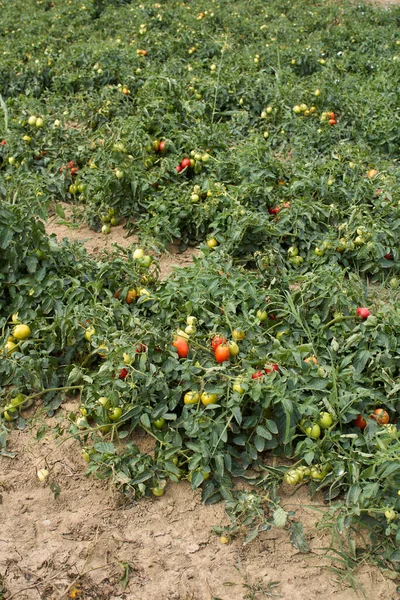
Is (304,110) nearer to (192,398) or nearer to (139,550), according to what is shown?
(192,398)

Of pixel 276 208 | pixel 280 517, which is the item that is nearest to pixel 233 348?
pixel 280 517

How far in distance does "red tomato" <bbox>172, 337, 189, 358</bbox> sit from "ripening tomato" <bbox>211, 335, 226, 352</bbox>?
4.7 inches

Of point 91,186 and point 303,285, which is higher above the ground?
point 303,285

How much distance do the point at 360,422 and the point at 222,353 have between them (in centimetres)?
66

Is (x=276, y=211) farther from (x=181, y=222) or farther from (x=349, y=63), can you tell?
(x=349, y=63)

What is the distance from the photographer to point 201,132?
4.72m

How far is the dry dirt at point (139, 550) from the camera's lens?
2.46 m

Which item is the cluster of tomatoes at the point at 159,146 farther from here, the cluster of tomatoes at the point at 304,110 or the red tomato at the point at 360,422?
the red tomato at the point at 360,422

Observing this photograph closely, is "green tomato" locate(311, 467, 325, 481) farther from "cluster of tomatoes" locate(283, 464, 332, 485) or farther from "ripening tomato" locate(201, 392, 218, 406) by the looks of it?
"ripening tomato" locate(201, 392, 218, 406)

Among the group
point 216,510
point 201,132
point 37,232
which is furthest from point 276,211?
point 216,510

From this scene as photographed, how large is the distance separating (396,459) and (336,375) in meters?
0.47

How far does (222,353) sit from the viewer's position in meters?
2.94

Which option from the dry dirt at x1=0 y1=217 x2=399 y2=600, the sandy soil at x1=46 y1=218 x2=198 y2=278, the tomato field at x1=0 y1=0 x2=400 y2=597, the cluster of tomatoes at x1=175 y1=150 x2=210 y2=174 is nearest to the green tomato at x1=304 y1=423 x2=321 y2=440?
the tomato field at x1=0 y1=0 x2=400 y2=597

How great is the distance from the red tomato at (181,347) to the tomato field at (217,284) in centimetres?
1
